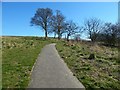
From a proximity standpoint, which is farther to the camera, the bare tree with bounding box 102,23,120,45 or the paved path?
the bare tree with bounding box 102,23,120,45

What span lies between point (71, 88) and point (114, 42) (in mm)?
67002

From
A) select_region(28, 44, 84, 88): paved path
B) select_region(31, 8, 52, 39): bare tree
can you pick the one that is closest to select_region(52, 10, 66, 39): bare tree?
select_region(31, 8, 52, 39): bare tree

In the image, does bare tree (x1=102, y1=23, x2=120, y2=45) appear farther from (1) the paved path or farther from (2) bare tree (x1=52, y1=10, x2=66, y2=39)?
(1) the paved path

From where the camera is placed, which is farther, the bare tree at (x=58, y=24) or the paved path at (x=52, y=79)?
the bare tree at (x=58, y=24)

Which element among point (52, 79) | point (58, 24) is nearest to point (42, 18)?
point (58, 24)

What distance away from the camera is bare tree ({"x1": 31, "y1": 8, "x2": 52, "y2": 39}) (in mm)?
80188

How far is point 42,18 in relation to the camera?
80.2 meters

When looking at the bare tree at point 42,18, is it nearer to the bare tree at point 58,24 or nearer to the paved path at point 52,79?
the bare tree at point 58,24

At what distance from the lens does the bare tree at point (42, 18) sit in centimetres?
8019

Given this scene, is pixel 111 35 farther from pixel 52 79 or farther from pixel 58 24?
pixel 52 79

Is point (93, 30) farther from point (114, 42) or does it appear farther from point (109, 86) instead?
point (109, 86)

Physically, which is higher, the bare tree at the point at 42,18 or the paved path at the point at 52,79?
the bare tree at the point at 42,18

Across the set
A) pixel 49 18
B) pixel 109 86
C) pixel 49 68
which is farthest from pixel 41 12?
pixel 109 86

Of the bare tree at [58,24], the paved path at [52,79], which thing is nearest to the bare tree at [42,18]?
the bare tree at [58,24]
